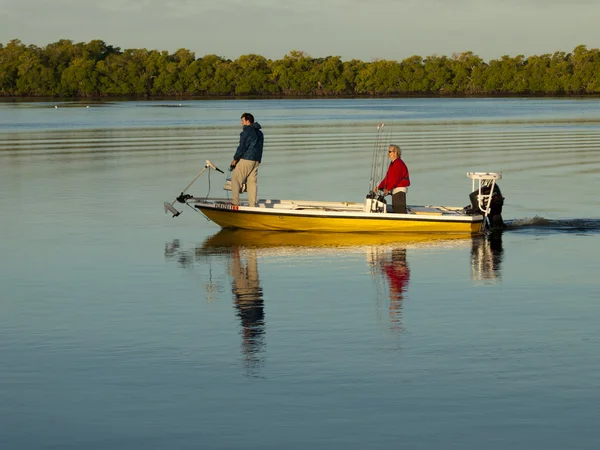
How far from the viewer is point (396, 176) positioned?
2112 cm

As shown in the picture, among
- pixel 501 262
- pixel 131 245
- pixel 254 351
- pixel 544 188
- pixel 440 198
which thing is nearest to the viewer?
pixel 254 351

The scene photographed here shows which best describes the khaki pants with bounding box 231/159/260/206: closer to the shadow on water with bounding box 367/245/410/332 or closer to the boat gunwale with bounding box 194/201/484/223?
the boat gunwale with bounding box 194/201/484/223

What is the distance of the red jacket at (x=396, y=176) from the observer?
21.1m

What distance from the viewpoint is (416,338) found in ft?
42.2

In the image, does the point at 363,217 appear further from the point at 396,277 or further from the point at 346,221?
the point at 396,277

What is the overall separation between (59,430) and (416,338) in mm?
4557

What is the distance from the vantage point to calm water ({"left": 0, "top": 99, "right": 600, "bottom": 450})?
9812mm

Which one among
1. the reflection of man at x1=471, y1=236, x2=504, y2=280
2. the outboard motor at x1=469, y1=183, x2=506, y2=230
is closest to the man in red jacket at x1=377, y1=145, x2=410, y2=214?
the outboard motor at x1=469, y1=183, x2=506, y2=230

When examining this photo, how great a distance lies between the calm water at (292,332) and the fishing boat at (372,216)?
278 millimetres

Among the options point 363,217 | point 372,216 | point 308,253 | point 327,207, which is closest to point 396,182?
point 372,216

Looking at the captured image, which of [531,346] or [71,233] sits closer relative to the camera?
[531,346]

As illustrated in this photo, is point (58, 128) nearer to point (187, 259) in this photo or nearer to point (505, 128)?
point (505, 128)

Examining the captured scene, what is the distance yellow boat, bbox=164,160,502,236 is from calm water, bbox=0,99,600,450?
282mm

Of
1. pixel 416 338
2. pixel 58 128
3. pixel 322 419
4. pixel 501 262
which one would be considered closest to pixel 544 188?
pixel 501 262
